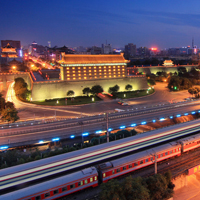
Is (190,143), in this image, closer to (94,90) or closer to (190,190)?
(190,190)

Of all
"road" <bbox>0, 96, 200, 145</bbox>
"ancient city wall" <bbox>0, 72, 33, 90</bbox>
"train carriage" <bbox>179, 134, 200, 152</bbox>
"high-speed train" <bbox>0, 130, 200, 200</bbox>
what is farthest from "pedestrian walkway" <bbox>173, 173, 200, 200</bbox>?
"ancient city wall" <bbox>0, 72, 33, 90</bbox>

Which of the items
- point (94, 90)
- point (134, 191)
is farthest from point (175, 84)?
point (134, 191)

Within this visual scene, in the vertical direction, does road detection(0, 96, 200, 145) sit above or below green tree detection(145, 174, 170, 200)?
above

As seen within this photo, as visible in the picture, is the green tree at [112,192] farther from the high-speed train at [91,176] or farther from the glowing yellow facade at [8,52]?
the glowing yellow facade at [8,52]

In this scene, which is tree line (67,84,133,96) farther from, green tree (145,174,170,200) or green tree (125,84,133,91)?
green tree (145,174,170,200)

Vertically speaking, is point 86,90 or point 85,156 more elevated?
point 86,90

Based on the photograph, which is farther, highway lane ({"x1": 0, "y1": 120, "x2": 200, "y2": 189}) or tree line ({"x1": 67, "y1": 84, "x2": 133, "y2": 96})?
tree line ({"x1": 67, "y1": 84, "x2": 133, "y2": 96})
